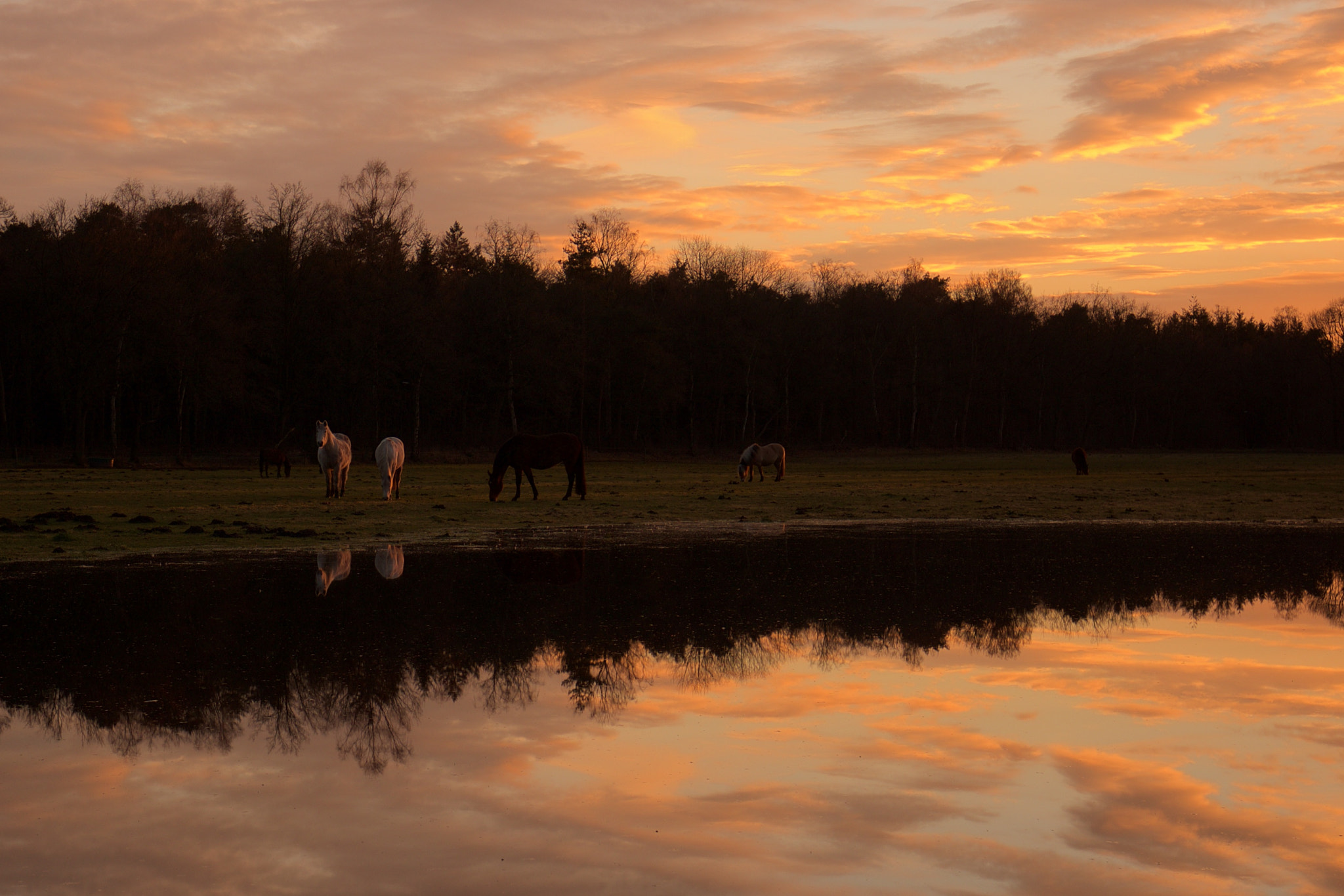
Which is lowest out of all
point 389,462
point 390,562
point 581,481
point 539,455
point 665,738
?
point 665,738

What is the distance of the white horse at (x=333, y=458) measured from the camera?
28.0 meters

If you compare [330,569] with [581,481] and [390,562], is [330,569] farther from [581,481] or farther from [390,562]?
[581,481]

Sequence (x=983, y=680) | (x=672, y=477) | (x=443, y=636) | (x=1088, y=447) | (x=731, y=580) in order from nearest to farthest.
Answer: (x=983, y=680) < (x=443, y=636) < (x=731, y=580) < (x=672, y=477) < (x=1088, y=447)

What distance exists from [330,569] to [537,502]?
13.6 meters

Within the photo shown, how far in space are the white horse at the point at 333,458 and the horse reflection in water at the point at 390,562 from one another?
1055 centimetres

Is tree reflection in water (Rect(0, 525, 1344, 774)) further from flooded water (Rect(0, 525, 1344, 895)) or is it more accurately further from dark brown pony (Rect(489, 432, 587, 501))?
dark brown pony (Rect(489, 432, 587, 501))

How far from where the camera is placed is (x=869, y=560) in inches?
659

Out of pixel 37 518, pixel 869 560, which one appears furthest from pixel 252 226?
pixel 869 560

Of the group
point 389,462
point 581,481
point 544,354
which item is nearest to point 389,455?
point 389,462

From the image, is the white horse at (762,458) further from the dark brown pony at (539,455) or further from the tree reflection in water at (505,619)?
the tree reflection in water at (505,619)

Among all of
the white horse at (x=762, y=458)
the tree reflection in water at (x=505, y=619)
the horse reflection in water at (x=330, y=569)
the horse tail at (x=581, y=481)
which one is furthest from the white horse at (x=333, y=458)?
the white horse at (x=762, y=458)

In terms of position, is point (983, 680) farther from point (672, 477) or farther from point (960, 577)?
point (672, 477)

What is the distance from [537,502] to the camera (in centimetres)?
2877

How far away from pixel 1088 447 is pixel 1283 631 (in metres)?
89.6
